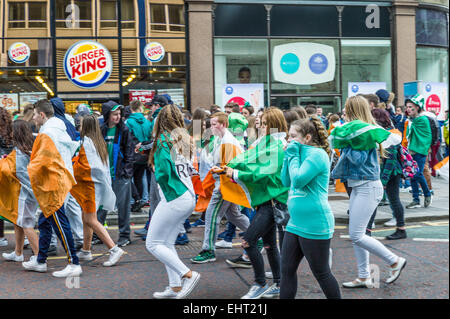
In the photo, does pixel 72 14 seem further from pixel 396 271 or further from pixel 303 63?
pixel 396 271

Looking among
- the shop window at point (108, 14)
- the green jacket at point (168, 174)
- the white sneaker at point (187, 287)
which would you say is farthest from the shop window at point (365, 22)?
the white sneaker at point (187, 287)

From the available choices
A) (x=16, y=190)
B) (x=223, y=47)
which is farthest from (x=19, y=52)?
(x=16, y=190)

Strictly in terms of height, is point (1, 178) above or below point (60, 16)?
below

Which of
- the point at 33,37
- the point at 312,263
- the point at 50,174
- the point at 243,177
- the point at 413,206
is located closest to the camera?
the point at 312,263

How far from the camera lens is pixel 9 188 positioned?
259 inches

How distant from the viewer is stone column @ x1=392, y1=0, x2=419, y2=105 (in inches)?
725

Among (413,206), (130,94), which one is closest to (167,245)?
(413,206)

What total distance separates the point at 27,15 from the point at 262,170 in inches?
550

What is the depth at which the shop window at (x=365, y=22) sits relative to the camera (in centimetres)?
1828

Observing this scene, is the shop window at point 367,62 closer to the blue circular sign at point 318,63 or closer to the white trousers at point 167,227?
the blue circular sign at point 318,63

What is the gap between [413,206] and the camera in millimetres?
9758
